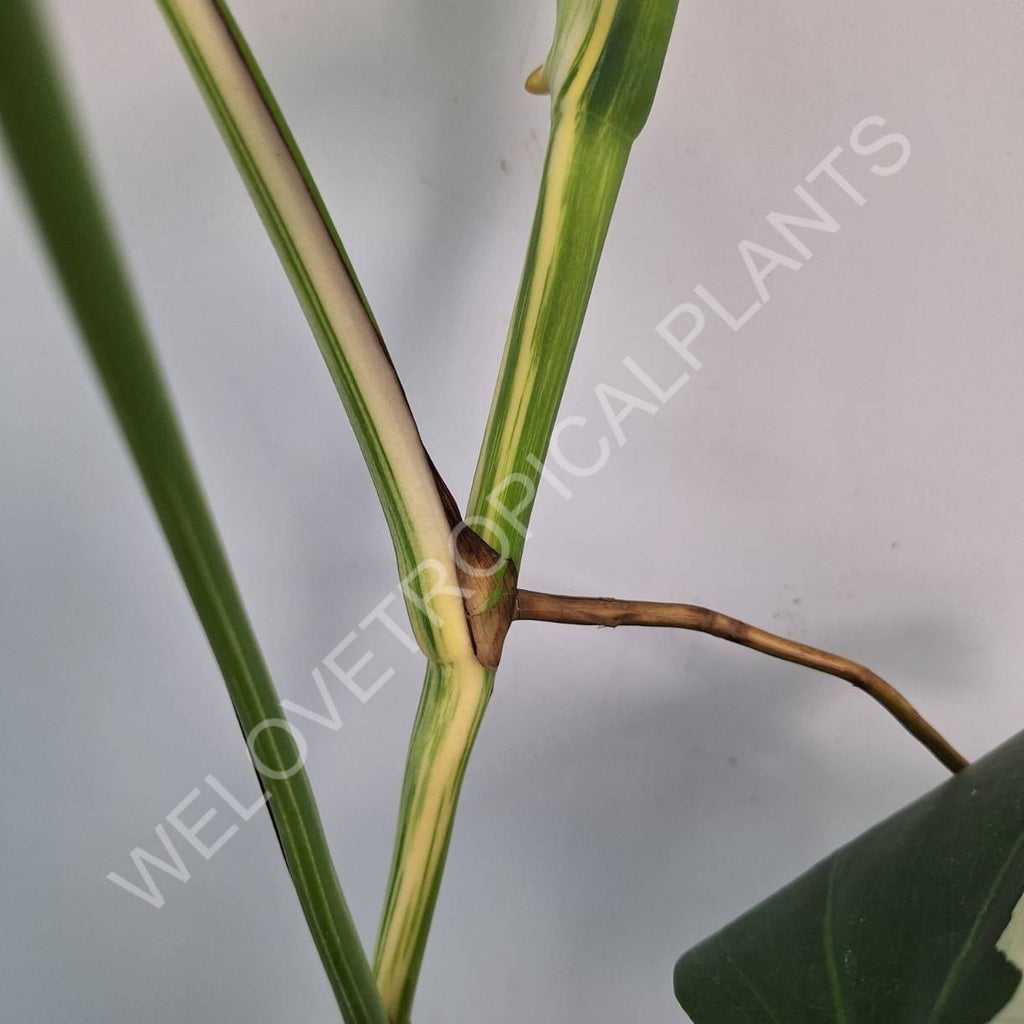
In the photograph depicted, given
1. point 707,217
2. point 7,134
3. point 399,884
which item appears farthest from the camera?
point 707,217

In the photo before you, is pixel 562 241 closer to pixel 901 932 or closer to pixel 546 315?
pixel 546 315

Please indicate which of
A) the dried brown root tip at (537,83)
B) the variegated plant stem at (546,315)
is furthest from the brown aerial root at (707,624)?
the dried brown root tip at (537,83)

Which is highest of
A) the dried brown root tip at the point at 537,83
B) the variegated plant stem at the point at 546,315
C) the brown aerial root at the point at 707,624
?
the dried brown root tip at the point at 537,83

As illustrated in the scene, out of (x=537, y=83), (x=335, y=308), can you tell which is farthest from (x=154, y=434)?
(x=537, y=83)

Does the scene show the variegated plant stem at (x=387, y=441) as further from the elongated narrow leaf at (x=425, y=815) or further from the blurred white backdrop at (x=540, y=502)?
the blurred white backdrop at (x=540, y=502)

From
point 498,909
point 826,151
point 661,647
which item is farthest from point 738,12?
point 498,909

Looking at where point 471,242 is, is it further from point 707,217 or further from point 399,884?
point 399,884
